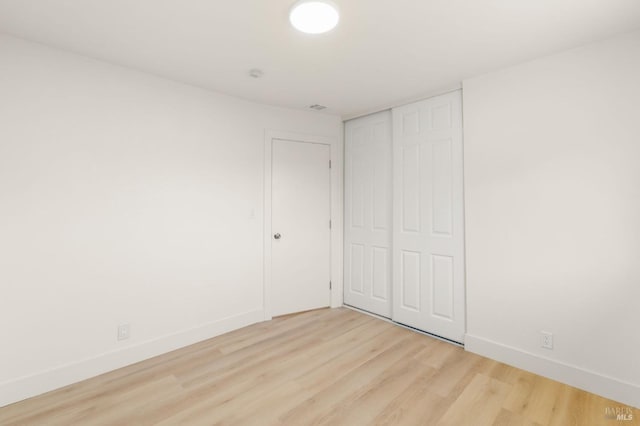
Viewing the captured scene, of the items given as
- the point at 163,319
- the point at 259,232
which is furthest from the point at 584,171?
the point at 163,319

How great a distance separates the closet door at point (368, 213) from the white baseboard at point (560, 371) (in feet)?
3.54

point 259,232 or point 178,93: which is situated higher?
point 178,93

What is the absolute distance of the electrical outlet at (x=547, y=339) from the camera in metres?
2.27

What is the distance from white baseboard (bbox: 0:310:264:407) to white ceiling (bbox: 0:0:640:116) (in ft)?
7.66

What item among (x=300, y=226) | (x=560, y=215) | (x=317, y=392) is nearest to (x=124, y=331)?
(x=317, y=392)

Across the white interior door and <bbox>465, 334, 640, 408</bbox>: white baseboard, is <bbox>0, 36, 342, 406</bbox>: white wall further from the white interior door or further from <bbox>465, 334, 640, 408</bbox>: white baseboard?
<bbox>465, 334, 640, 408</bbox>: white baseboard

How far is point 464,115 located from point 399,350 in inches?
87.9

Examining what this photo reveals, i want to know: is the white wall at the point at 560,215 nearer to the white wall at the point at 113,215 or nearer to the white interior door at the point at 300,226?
the white interior door at the point at 300,226

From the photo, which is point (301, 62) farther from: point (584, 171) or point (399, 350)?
point (399, 350)

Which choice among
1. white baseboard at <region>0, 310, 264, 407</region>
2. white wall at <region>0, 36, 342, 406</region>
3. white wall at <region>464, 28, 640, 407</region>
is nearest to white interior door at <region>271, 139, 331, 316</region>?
white wall at <region>0, 36, 342, 406</region>

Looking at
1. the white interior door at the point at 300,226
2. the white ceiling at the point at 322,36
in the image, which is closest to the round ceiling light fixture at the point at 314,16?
the white ceiling at the point at 322,36

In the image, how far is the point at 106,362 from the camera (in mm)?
2350

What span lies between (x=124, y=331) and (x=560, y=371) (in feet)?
11.2

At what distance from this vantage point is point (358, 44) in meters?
2.11
